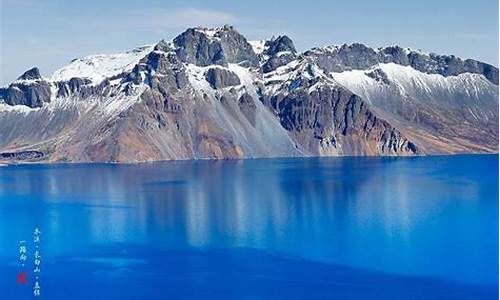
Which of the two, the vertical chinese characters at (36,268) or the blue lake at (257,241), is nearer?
the vertical chinese characters at (36,268)

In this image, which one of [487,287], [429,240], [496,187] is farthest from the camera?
[496,187]

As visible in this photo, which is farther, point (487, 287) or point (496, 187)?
point (496, 187)

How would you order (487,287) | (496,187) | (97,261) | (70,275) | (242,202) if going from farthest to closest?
(496,187) < (242,202) < (97,261) < (70,275) < (487,287)

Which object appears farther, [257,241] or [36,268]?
[257,241]

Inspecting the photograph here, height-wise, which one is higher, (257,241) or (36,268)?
(257,241)

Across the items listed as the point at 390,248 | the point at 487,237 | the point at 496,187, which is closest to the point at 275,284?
the point at 390,248

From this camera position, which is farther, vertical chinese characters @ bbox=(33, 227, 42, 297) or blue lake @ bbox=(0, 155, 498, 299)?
blue lake @ bbox=(0, 155, 498, 299)

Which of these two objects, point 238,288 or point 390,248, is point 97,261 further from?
point 390,248
